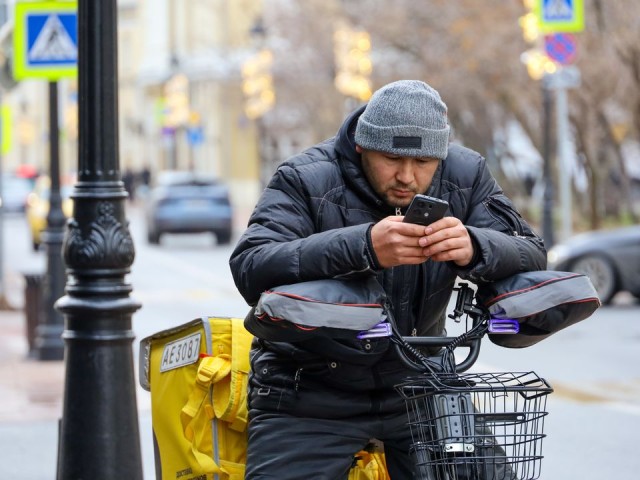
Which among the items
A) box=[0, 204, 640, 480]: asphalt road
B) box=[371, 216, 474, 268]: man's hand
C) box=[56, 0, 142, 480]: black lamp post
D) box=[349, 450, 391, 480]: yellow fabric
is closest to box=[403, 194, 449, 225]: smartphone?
box=[371, 216, 474, 268]: man's hand

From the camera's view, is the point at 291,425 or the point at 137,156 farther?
the point at 137,156

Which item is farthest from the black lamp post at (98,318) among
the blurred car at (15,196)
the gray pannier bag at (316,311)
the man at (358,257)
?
the blurred car at (15,196)

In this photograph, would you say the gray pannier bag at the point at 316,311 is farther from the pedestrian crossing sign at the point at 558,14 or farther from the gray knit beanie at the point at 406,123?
the pedestrian crossing sign at the point at 558,14

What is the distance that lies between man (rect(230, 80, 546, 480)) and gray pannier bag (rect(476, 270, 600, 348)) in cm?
6

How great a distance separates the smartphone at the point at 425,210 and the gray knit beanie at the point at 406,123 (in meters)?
0.30

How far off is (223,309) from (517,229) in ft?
47.2

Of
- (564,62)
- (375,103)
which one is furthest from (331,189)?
(564,62)

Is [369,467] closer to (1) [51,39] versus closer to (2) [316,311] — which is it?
(2) [316,311]

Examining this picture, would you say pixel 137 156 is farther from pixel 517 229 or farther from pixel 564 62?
pixel 517 229

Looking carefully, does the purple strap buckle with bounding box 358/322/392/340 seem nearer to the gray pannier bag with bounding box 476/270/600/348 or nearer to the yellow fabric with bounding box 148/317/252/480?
the gray pannier bag with bounding box 476/270/600/348

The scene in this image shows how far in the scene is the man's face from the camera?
3.93 meters

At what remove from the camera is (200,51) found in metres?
72.8

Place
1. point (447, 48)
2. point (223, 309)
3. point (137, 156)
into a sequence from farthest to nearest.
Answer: point (137, 156) < point (447, 48) < point (223, 309)

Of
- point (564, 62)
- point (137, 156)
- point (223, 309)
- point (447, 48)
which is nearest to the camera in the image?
point (223, 309)
